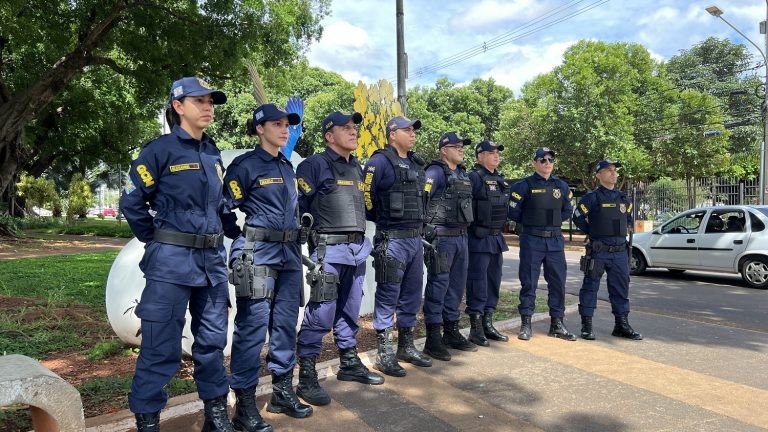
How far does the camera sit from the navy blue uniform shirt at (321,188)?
13.7 feet

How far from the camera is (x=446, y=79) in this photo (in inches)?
1474

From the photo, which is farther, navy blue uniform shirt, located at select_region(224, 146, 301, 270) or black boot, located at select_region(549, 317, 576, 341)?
black boot, located at select_region(549, 317, 576, 341)

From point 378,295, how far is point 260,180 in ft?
5.50

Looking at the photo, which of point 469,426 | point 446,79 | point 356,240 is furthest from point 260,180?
point 446,79

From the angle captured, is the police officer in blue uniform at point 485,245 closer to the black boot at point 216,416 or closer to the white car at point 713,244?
the black boot at point 216,416

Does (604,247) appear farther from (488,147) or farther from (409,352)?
(409,352)

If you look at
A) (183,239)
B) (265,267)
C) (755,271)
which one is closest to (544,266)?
(265,267)

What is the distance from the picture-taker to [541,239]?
5.93m

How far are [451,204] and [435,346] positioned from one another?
1.30 m

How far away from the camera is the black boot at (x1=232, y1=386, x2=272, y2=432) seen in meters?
3.42

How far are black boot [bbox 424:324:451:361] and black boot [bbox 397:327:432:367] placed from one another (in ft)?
0.58

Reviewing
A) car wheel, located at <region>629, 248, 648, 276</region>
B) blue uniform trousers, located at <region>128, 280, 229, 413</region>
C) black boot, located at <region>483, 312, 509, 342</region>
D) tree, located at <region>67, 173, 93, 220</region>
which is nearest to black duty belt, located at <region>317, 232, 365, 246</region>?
blue uniform trousers, located at <region>128, 280, 229, 413</region>

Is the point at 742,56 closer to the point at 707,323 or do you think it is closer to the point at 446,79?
the point at 446,79

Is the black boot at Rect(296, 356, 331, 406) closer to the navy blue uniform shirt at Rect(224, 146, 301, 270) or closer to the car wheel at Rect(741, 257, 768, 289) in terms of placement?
the navy blue uniform shirt at Rect(224, 146, 301, 270)
